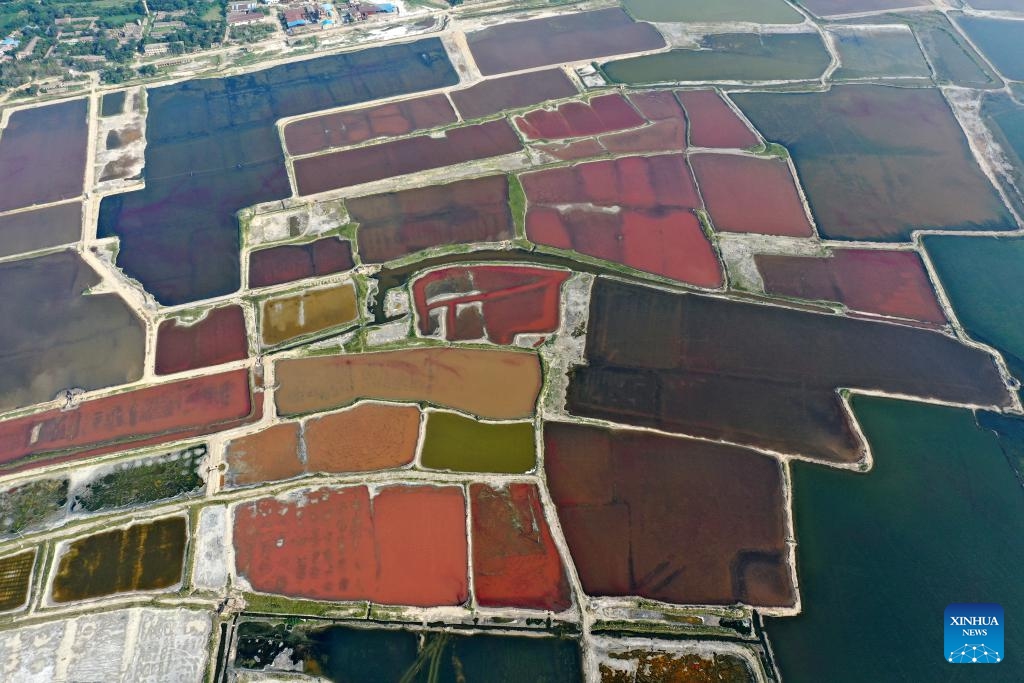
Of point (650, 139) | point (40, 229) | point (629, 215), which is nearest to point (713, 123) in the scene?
point (650, 139)

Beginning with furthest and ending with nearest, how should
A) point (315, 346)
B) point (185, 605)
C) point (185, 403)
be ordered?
point (315, 346), point (185, 403), point (185, 605)

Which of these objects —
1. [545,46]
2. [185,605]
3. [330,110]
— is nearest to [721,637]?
[185,605]

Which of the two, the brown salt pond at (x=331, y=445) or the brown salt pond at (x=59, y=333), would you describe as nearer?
the brown salt pond at (x=331, y=445)

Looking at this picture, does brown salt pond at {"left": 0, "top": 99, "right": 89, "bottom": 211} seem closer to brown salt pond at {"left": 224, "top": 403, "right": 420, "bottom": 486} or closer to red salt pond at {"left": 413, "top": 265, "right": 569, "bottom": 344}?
brown salt pond at {"left": 224, "top": 403, "right": 420, "bottom": 486}

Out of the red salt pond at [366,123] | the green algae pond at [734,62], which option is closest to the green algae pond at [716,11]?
the green algae pond at [734,62]

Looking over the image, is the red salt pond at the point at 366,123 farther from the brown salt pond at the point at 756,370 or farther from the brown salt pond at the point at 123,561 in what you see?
the brown salt pond at the point at 123,561

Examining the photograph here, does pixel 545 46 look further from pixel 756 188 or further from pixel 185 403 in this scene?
pixel 185 403

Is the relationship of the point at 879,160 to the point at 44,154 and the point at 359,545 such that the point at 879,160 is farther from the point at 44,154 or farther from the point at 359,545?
the point at 44,154
